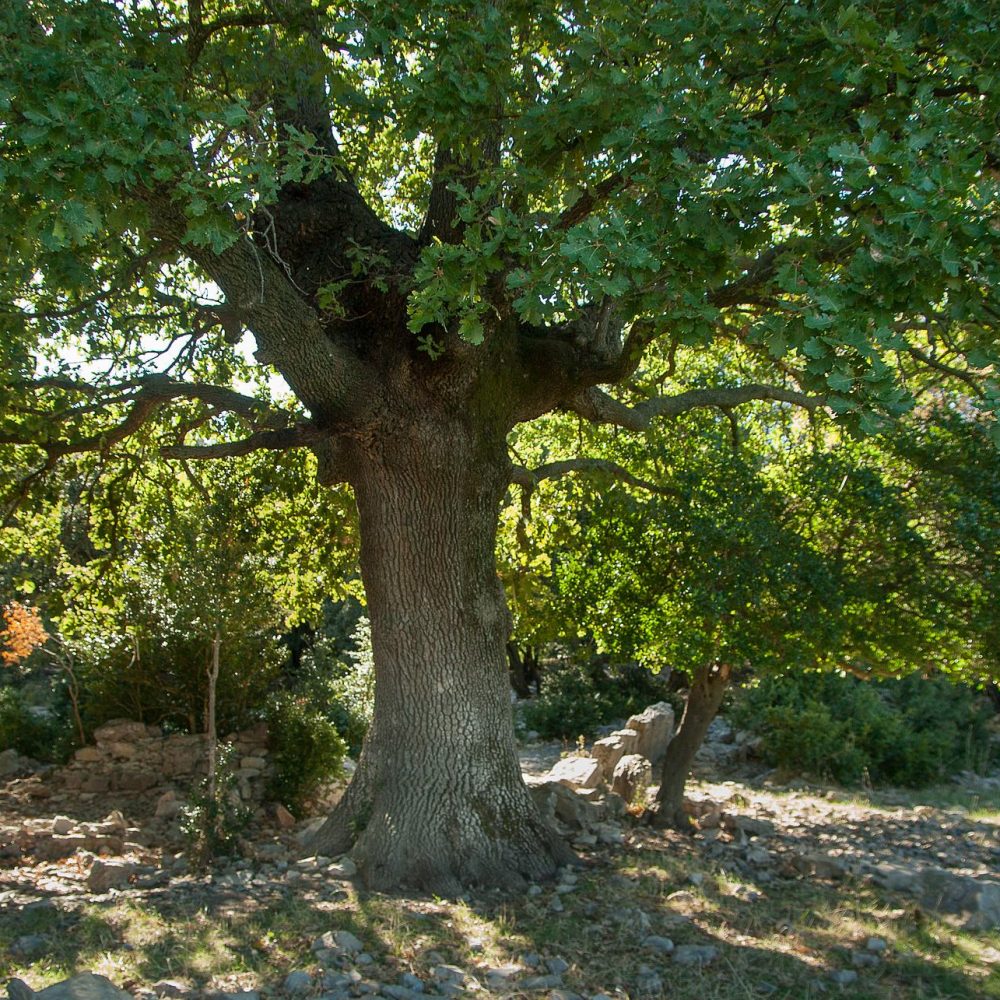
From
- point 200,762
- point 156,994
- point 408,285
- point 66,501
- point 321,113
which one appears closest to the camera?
point 156,994

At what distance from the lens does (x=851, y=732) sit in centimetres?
1488

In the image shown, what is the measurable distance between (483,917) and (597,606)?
377 centimetres

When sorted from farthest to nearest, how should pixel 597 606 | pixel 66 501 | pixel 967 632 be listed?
pixel 66 501
pixel 597 606
pixel 967 632

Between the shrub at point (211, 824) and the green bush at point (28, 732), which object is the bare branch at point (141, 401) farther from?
the green bush at point (28, 732)

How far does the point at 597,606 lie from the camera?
9273 mm

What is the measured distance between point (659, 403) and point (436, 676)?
3623mm

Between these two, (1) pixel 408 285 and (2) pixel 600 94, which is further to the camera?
(1) pixel 408 285

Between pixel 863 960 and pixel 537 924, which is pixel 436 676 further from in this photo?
pixel 863 960

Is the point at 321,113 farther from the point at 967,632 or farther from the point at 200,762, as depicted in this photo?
the point at 200,762

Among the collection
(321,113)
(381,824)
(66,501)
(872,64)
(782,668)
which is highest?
(321,113)

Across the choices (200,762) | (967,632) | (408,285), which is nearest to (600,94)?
(408,285)

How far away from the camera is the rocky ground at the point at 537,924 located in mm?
4910

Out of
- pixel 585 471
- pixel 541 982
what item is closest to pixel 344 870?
pixel 541 982

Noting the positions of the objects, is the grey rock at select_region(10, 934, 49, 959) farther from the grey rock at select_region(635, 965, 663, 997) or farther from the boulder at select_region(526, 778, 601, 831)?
the boulder at select_region(526, 778, 601, 831)
